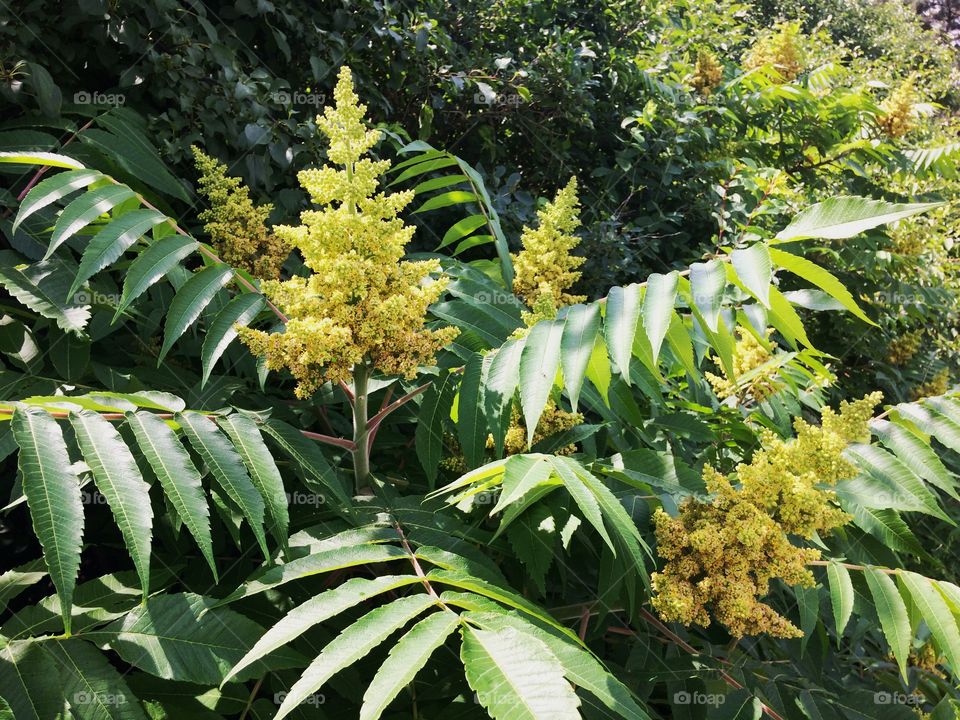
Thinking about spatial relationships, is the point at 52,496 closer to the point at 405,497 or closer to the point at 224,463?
the point at 224,463

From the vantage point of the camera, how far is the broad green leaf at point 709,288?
1.88m

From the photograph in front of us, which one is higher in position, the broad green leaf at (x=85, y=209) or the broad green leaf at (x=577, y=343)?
the broad green leaf at (x=85, y=209)

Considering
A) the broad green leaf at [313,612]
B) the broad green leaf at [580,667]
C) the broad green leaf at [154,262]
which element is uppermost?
the broad green leaf at [154,262]

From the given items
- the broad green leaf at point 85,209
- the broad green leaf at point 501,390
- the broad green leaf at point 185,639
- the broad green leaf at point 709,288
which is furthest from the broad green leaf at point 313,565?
the broad green leaf at point 85,209

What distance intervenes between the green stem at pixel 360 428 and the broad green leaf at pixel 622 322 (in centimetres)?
76

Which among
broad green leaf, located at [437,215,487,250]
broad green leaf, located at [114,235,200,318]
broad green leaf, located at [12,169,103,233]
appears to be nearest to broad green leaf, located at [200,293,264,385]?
broad green leaf, located at [114,235,200,318]

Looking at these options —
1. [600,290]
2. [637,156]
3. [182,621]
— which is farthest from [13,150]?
[637,156]

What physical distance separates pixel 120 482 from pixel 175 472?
0.12 m

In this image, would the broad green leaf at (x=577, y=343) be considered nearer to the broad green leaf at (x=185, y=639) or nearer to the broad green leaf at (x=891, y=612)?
the broad green leaf at (x=185, y=639)

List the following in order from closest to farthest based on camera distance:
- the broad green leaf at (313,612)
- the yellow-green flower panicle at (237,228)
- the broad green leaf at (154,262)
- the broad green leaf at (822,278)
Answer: the broad green leaf at (313,612) < the broad green leaf at (822,278) < the broad green leaf at (154,262) < the yellow-green flower panicle at (237,228)

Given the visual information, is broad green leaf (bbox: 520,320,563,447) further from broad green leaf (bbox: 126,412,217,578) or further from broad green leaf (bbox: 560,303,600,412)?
broad green leaf (bbox: 126,412,217,578)

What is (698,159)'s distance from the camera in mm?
5785

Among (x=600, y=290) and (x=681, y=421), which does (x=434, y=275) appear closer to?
(x=681, y=421)

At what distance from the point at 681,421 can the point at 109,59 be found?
288 cm
